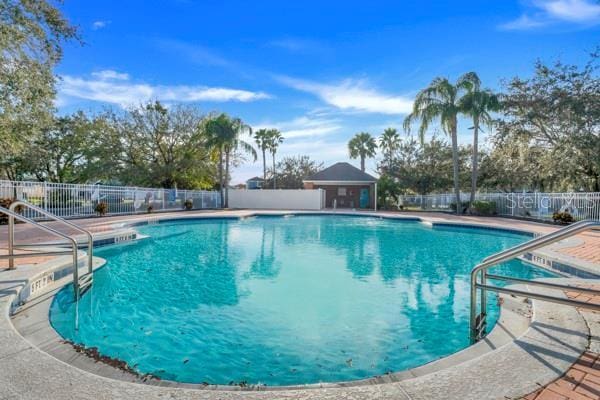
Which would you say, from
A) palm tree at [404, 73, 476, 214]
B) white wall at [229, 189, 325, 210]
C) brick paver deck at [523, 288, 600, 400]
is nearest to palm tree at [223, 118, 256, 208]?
white wall at [229, 189, 325, 210]

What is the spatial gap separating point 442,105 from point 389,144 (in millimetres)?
14588

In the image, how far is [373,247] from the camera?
10.4 meters

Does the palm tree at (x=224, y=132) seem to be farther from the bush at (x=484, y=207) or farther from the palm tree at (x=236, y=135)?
the bush at (x=484, y=207)

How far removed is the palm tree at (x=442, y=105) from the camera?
21.1 m

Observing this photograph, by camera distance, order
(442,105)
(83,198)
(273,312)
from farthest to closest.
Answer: (442,105)
(83,198)
(273,312)

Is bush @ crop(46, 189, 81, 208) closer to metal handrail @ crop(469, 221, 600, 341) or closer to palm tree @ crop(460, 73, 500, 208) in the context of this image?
metal handrail @ crop(469, 221, 600, 341)

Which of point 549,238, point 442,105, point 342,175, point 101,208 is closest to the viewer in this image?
point 549,238

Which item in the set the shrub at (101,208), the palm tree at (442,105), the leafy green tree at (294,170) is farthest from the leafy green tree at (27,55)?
the leafy green tree at (294,170)

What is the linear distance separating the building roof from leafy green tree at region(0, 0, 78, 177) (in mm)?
22809

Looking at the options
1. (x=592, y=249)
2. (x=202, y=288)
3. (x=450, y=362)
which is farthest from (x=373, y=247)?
(x=450, y=362)

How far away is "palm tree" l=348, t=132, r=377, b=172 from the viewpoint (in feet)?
125

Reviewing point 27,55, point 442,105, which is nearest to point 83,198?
point 27,55

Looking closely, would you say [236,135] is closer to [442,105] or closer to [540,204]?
[442,105]

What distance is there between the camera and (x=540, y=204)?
17812 mm
